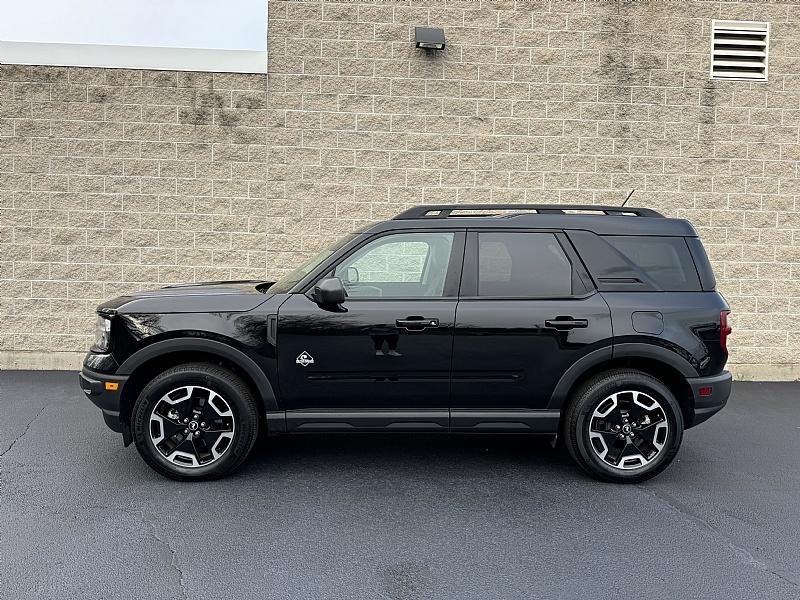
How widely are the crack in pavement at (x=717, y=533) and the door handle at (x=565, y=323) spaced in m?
1.25

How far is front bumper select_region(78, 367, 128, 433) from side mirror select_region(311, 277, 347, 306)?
152 centimetres

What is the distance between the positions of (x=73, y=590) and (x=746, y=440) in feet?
18.2

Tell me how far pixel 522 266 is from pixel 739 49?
5.87 meters

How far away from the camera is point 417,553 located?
388 cm

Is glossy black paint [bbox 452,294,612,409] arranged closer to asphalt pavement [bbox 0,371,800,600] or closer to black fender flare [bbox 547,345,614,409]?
black fender flare [bbox 547,345,614,409]

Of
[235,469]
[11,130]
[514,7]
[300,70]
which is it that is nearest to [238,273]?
[300,70]

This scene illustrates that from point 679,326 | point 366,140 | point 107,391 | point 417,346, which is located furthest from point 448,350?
point 366,140

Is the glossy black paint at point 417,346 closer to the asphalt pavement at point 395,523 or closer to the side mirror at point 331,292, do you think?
the side mirror at point 331,292

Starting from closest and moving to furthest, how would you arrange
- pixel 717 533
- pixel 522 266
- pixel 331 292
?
pixel 717 533 < pixel 331 292 < pixel 522 266

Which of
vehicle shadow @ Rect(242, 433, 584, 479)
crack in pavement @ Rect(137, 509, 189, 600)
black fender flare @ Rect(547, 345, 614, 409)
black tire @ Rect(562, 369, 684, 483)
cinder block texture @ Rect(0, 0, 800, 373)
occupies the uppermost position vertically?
cinder block texture @ Rect(0, 0, 800, 373)

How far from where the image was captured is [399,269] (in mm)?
5336

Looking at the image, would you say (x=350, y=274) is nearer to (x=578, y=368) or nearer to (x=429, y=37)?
(x=578, y=368)

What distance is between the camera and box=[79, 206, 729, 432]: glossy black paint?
4887 mm

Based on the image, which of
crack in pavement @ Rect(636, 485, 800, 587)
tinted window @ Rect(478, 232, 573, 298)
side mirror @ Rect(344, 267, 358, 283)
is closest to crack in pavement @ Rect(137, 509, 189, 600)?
side mirror @ Rect(344, 267, 358, 283)
